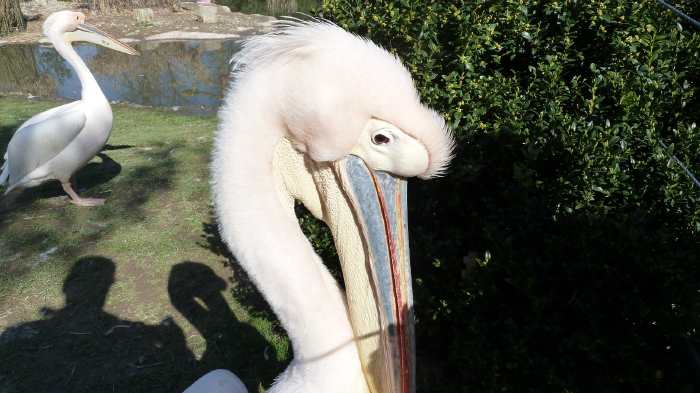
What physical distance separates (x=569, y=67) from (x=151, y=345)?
103 inches

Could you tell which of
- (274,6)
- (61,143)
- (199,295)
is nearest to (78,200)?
(61,143)

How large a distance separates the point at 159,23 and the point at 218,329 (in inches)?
498

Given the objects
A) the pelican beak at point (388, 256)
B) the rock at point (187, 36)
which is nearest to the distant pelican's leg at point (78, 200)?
the pelican beak at point (388, 256)

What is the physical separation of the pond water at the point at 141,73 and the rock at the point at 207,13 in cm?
212

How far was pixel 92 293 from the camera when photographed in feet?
11.1

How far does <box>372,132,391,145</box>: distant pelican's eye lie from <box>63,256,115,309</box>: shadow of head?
2613 millimetres

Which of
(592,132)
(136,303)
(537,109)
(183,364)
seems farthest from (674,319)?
(136,303)

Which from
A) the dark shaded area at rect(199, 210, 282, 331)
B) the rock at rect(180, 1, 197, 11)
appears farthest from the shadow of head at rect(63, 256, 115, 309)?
the rock at rect(180, 1, 197, 11)

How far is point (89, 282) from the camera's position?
11.4 feet

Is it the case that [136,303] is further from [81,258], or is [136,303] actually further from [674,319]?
[674,319]

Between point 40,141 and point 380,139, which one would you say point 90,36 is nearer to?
point 40,141

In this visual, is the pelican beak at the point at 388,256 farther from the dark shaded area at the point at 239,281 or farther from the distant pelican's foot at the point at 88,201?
the distant pelican's foot at the point at 88,201

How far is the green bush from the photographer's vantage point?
5.70 ft

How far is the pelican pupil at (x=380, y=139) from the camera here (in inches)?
53.5
